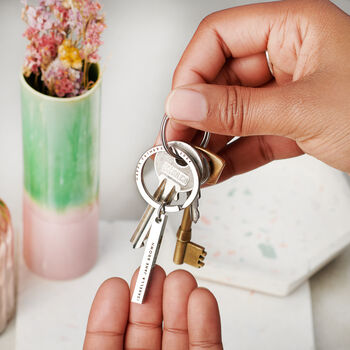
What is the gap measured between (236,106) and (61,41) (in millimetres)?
249

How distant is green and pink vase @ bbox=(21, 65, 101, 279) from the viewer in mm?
701

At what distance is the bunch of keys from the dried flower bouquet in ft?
0.52

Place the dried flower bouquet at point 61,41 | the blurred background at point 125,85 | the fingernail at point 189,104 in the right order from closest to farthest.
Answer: the fingernail at point 189,104 < the dried flower bouquet at point 61,41 < the blurred background at point 125,85

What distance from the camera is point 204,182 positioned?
577mm

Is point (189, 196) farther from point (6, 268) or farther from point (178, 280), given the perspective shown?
point (6, 268)

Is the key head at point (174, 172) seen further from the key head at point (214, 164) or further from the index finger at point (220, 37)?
the index finger at point (220, 37)

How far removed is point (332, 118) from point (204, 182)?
13 cm

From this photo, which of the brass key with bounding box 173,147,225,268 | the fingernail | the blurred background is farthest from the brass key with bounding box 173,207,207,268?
the blurred background

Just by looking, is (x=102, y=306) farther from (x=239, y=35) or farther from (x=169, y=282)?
(x=239, y=35)

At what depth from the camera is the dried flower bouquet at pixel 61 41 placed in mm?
663

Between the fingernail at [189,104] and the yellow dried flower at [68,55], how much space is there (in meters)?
0.17

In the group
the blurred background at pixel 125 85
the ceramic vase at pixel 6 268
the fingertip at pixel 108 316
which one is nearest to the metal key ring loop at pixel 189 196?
the fingertip at pixel 108 316

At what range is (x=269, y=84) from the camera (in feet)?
2.47

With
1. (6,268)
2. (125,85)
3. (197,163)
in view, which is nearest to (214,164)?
(197,163)
